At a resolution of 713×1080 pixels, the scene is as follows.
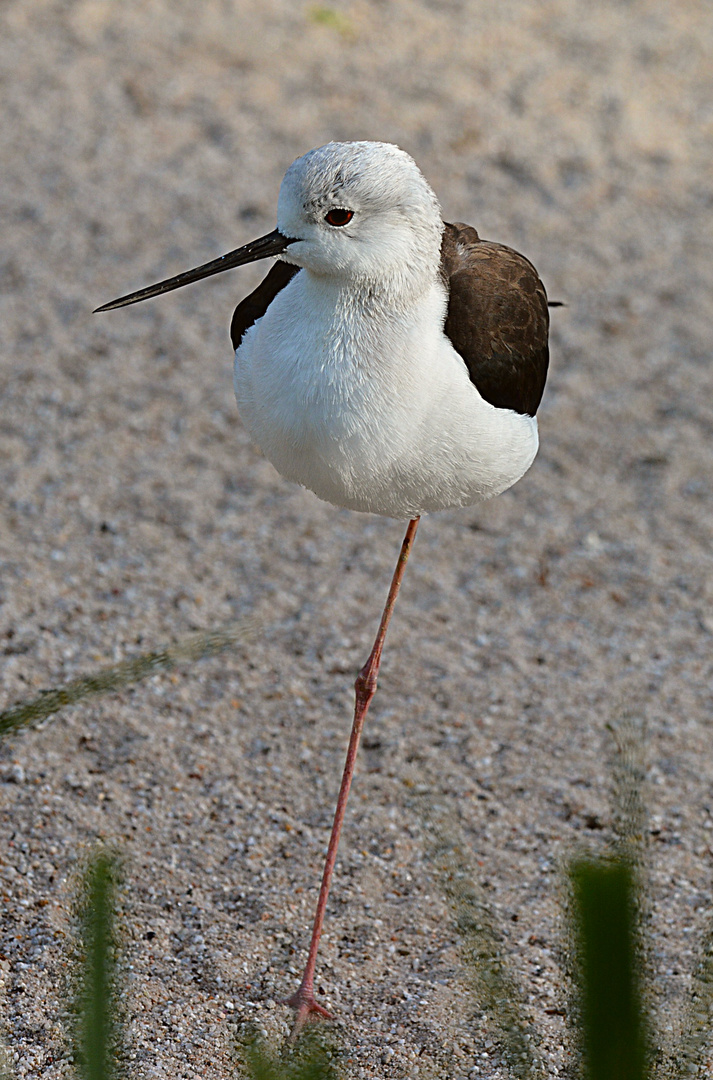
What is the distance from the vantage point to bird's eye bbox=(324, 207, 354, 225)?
1928mm

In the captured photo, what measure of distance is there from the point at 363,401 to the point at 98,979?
4.85ft

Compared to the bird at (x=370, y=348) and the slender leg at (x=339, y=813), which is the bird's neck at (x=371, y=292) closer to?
the bird at (x=370, y=348)

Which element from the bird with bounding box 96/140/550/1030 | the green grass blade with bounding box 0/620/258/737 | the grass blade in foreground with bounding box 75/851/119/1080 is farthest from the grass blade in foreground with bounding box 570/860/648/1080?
the bird with bounding box 96/140/550/1030

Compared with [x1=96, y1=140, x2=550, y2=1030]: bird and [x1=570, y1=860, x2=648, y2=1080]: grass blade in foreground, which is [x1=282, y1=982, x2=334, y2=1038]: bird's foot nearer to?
[x1=96, y1=140, x2=550, y2=1030]: bird

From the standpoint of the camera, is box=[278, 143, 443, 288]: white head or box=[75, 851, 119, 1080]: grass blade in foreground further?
box=[278, 143, 443, 288]: white head

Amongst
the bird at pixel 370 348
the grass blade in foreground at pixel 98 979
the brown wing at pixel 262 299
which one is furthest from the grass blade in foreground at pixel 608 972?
the brown wing at pixel 262 299

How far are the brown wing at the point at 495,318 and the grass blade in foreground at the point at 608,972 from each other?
66.1 inches

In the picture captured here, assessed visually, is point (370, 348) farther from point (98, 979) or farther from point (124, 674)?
point (98, 979)

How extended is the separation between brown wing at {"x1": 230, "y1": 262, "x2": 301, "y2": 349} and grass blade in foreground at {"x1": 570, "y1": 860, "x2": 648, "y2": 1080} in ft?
6.04

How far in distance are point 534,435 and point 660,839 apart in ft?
3.76

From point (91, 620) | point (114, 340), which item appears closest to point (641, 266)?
point (114, 340)

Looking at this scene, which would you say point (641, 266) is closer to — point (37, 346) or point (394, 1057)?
point (37, 346)

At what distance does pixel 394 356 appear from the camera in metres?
1.98

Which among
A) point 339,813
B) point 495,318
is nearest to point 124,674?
point 495,318
